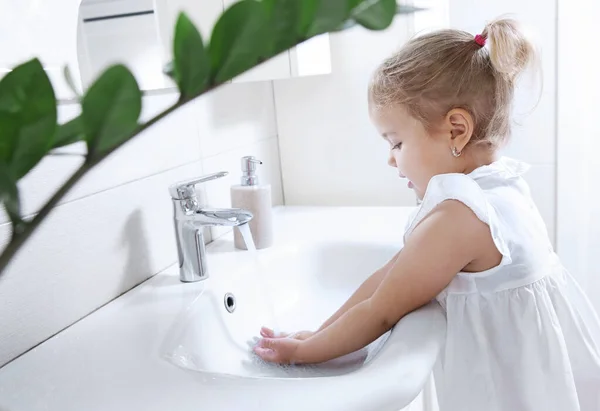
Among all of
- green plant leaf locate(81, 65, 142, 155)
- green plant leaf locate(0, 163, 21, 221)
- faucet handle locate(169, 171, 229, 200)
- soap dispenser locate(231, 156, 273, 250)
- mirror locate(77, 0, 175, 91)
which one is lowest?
soap dispenser locate(231, 156, 273, 250)

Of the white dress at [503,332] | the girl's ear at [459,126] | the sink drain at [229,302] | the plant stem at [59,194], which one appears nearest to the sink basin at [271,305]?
the sink drain at [229,302]

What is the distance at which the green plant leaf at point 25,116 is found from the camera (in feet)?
0.76

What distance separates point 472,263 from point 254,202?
403mm

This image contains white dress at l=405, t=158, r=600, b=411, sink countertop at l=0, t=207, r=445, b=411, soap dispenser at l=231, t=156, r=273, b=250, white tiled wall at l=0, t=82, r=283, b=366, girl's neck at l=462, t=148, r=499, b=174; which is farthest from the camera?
soap dispenser at l=231, t=156, r=273, b=250

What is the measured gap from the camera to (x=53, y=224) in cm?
70

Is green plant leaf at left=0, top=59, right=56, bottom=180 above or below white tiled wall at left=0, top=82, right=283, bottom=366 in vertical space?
above

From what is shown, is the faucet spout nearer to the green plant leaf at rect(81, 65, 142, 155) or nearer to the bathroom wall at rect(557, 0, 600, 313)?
the green plant leaf at rect(81, 65, 142, 155)

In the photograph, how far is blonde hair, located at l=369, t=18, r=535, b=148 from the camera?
2.72ft

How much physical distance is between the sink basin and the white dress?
0.38ft

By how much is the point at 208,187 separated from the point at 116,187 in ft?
0.85

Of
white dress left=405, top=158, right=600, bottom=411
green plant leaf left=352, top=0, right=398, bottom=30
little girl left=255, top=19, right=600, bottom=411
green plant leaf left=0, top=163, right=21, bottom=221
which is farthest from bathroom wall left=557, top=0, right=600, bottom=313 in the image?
green plant leaf left=0, top=163, right=21, bottom=221

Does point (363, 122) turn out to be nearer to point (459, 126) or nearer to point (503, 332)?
point (459, 126)

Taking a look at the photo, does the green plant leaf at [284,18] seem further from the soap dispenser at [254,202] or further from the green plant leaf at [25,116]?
the soap dispenser at [254,202]

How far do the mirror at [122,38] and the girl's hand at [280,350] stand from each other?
15.6 inches
